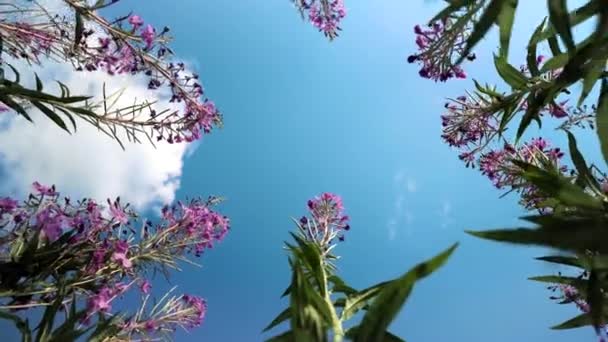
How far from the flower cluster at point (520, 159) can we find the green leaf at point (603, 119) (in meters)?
1.10

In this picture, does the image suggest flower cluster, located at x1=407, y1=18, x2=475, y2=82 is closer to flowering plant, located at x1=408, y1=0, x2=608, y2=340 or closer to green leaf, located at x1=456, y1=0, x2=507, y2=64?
flowering plant, located at x1=408, y1=0, x2=608, y2=340

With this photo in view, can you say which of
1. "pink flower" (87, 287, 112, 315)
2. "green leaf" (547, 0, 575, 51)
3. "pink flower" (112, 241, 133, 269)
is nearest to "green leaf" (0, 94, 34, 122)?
"pink flower" (112, 241, 133, 269)

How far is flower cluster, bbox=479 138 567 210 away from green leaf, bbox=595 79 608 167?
3.60 ft

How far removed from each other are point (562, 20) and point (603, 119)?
0.58 metres

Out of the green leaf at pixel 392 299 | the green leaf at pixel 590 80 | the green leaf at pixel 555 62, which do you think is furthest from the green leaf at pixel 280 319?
the green leaf at pixel 555 62

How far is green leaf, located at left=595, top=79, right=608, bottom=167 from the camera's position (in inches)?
61.2

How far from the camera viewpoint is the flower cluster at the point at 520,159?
315 cm

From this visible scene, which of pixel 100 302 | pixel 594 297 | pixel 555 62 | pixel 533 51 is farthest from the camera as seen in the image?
pixel 100 302

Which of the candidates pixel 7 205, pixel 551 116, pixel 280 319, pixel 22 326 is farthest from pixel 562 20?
pixel 7 205

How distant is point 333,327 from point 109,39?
10.3 ft

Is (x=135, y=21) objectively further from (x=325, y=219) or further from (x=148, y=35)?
(x=325, y=219)

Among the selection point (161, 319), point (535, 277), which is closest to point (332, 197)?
point (535, 277)

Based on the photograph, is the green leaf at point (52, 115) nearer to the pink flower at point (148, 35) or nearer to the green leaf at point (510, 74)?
the pink flower at point (148, 35)

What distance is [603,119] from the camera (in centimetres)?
176
